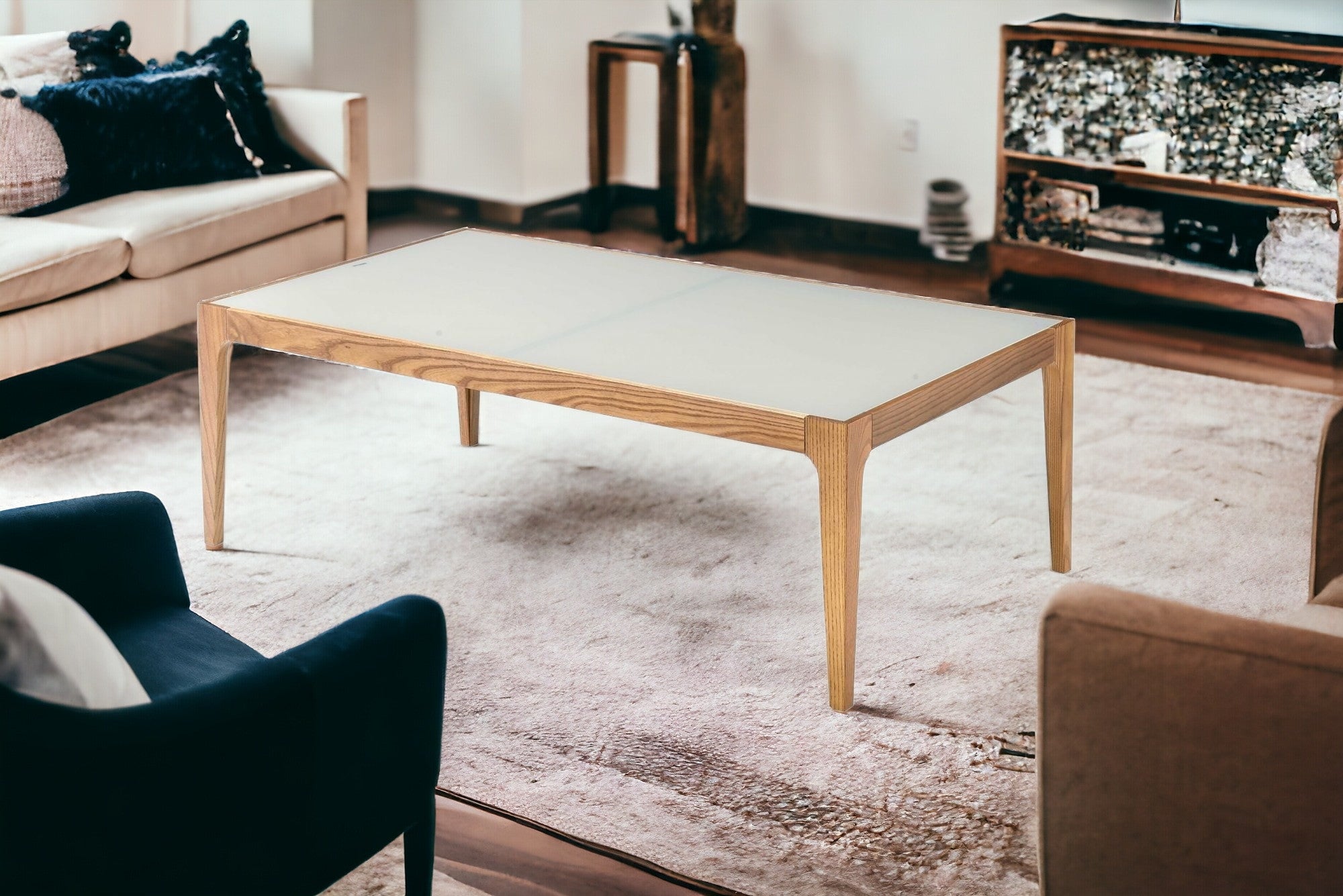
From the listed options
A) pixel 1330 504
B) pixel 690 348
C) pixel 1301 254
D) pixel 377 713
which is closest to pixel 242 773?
pixel 377 713

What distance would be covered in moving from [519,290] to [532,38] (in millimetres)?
2896

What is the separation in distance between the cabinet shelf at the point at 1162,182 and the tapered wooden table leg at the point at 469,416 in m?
2.14

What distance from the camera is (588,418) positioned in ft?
12.3

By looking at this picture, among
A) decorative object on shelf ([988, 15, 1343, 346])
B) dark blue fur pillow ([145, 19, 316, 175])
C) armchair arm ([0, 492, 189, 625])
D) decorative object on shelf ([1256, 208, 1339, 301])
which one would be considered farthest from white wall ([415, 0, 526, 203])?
armchair arm ([0, 492, 189, 625])

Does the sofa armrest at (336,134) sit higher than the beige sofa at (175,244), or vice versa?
the sofa armrest at (336,134)

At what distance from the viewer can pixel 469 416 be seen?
350 cm

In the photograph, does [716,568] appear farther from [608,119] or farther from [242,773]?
[608,119]

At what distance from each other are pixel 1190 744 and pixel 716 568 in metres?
1.56

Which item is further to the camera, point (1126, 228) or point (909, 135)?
point (909, 135)

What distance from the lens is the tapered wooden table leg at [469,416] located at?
137 inches

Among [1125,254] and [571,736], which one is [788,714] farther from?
[1125,254]

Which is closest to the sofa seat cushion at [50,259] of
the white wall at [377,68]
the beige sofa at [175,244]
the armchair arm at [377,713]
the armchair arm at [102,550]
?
the beige sofa at [175,244]

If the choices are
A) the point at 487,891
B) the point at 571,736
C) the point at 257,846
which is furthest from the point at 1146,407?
the point at 257,846

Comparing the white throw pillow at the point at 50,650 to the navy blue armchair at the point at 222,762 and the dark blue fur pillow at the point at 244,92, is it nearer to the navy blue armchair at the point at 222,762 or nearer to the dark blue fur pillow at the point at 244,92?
the navy blue armchair at the point at 222,762
